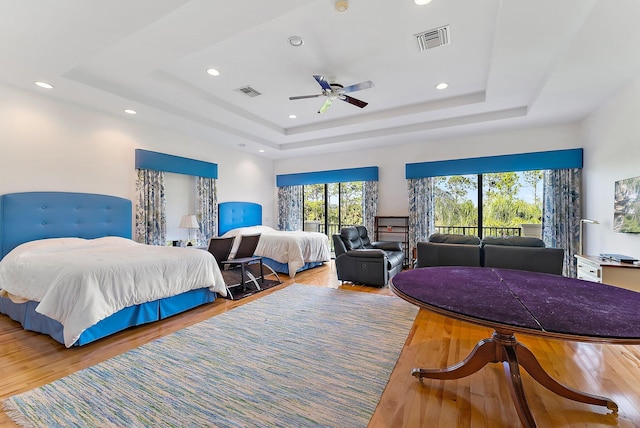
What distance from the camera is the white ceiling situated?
2311mm

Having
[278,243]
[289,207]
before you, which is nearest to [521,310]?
[278,243]

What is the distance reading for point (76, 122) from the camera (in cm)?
407

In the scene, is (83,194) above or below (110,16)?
below

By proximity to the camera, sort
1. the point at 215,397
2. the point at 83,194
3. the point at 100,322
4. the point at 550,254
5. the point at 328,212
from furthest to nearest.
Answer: the point at 328,212 → the point at 83,194 → the point at 550,254 → the point at 100,322 → the point at 215,397

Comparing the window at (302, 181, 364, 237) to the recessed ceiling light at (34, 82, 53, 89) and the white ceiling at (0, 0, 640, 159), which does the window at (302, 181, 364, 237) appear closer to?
the white ceiling at (0, 0, 640, 159)

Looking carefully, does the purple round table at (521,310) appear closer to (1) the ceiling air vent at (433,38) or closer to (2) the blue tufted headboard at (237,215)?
(1) the ceiling air vent at (433,38)

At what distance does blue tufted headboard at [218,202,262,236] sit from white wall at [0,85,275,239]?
2.32 ft

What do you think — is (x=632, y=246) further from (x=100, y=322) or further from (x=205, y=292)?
(x=100, y=322)

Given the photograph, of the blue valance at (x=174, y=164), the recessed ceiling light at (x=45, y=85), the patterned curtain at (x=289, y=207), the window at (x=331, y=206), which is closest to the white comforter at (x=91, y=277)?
the blue valance at (x=174, y=164)

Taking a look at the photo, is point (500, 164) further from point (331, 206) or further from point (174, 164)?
point (174, 164)

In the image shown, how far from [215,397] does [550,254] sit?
366cm

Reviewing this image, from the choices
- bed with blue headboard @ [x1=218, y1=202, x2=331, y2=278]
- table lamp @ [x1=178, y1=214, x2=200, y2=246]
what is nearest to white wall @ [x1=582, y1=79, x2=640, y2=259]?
bed with blue headboard @ [x1=218, y1=202, x2=331, y2=278]

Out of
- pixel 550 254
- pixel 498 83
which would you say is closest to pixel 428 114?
pixel 498 83

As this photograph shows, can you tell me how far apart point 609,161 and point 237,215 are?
6.67 meters
